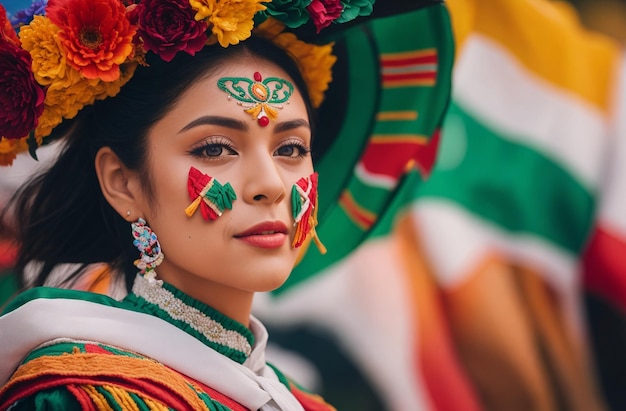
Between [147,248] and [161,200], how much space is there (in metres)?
0.11

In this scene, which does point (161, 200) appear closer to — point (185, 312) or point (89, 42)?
point (185, 312)

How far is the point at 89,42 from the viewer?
6.13 ft

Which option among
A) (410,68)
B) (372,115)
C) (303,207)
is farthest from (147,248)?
(410,68)

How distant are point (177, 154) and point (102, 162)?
212mm

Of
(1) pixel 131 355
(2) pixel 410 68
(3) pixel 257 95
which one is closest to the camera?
(1) pixel 131 355

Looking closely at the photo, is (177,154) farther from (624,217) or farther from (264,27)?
(624,217)

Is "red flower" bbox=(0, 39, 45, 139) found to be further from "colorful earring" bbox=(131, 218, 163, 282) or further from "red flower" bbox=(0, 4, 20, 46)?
"colorful earring" bbox=(131, 218, 163, 282)

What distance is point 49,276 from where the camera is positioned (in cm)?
212

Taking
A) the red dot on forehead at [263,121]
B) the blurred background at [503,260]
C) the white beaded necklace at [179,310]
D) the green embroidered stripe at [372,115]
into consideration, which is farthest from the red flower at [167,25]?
the blurred background at [503,260]

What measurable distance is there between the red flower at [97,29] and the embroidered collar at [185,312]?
17.7 inches

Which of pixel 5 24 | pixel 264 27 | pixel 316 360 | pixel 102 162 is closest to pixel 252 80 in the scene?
pixel 264 27

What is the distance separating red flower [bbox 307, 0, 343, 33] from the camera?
1962 mm

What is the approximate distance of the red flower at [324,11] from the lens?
6.44ft

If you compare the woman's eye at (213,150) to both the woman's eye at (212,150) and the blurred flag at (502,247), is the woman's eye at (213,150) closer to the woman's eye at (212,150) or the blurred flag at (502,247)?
the woman's eye at (212,150)
